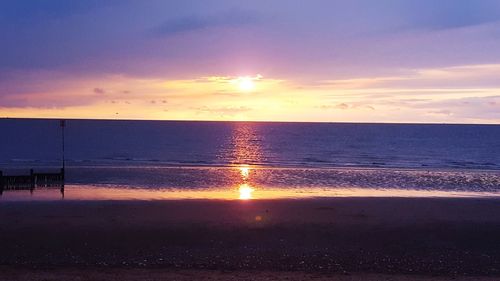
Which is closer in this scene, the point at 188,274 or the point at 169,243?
the point at 188,274

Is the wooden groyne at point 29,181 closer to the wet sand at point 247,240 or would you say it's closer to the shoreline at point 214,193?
the shoreline at point 214,193

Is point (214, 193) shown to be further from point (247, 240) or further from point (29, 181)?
point (247, 240)

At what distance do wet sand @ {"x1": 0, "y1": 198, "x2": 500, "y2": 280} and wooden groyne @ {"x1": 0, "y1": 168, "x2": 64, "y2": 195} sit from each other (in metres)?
6.58

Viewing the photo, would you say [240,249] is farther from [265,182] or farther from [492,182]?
[492,182]

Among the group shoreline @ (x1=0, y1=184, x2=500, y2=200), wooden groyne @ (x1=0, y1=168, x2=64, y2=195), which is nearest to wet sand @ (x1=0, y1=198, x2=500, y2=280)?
shoreline @ (x1=0, y1=184, x2=500, y2=200)

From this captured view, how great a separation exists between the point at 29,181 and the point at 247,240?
19714 millimetres

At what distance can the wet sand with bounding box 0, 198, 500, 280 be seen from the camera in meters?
14.3

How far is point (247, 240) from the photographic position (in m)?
18.1

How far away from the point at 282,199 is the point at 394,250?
12.7 m

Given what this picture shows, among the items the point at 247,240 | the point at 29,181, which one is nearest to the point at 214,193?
the point at 29,181

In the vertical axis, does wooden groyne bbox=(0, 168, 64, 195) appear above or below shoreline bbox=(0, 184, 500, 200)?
above

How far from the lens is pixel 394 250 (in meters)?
16.9

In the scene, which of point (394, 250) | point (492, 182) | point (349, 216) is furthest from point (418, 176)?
point (394, 250)

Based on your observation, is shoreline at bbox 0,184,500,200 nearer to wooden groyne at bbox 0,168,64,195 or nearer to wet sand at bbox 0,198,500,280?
wooden groyne at bbox 0,168,64,195
